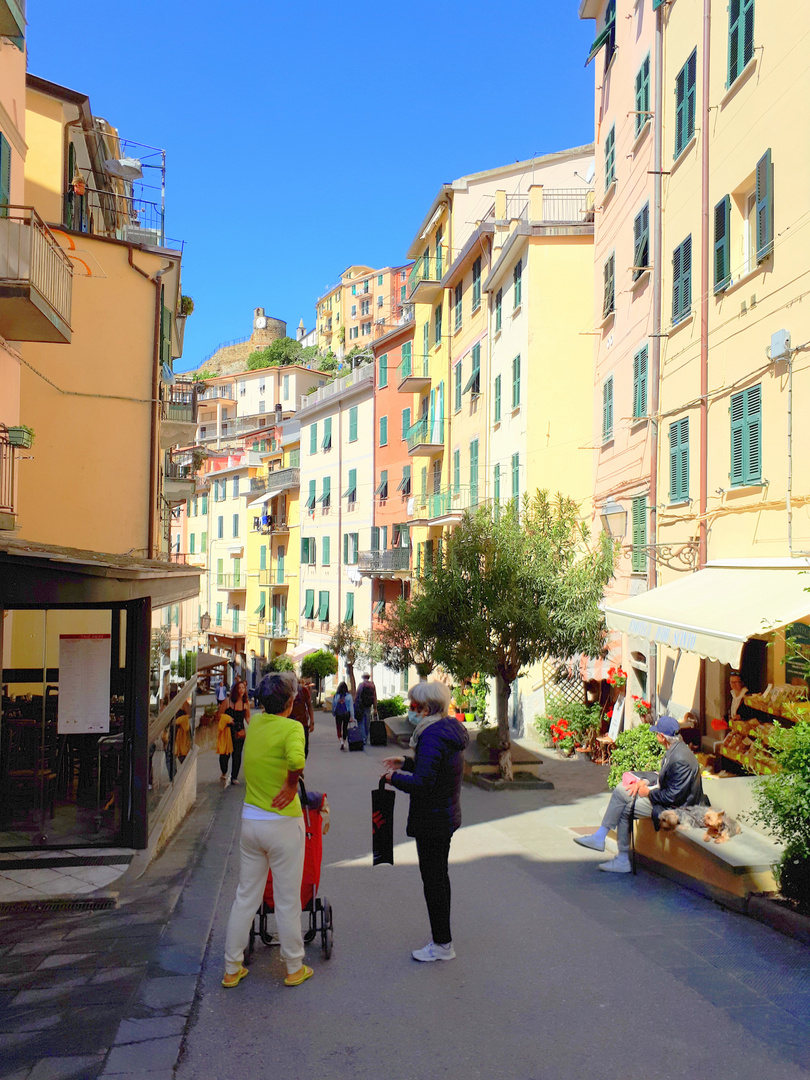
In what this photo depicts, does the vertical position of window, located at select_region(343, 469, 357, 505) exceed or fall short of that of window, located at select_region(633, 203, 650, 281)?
it falls short

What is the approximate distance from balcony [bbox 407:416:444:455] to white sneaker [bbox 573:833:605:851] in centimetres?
2512

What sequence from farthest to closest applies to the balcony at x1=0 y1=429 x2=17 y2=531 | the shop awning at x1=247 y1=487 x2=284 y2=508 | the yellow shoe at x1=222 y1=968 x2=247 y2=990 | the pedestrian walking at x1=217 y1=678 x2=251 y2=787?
the shop awning at x1=247 y1=487 x2=284 y2=508 → the pedestrian walking at x1=217 y1=678 x2=251 y2=787 → the balcony at x1=0 y1=429 x2=17 y2=531 → the yellow shoe at x1=222 y1=968 x2=247 y2=990

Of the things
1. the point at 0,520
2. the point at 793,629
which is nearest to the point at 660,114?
the point at 793,629

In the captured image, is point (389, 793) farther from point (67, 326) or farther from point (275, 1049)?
point (67, 326)

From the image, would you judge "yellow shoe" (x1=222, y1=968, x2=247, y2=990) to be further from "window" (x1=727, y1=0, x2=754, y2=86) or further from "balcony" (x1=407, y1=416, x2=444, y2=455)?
"balcony" (x1=407, y1=416, x2=444, y2=455)

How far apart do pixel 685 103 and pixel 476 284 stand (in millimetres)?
15455

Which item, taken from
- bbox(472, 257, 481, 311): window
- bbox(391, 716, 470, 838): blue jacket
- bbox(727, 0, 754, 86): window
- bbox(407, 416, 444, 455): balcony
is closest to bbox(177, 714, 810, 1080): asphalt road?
bbox(391, 716, 470, 838): blue jacket

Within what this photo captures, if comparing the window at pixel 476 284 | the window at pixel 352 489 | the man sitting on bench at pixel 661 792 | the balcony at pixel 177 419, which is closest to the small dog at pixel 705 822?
the man sitting on bench at pixel 661 792

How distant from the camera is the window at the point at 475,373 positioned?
29.7m

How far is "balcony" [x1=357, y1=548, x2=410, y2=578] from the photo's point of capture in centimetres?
3703

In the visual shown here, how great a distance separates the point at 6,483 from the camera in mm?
13789

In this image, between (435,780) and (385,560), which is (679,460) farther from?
(385,560)

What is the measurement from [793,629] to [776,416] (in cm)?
286

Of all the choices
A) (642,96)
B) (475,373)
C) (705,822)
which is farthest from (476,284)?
(705,822)
